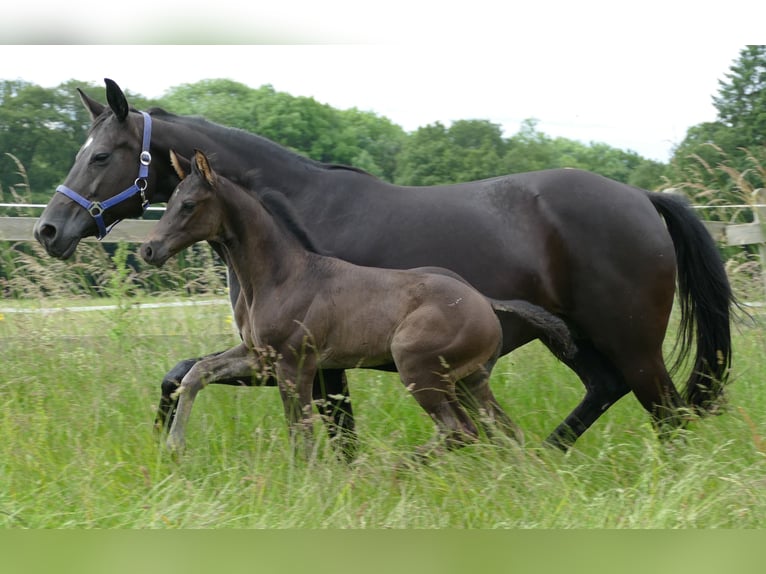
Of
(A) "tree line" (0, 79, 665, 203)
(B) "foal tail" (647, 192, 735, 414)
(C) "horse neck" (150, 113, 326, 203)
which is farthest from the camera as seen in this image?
(A) "tree line" (0, 79, 665, 203)

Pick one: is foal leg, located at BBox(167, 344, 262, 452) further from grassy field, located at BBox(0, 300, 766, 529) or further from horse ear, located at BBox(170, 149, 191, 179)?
horse ear, located at BBox(170, 149, 191, 179)

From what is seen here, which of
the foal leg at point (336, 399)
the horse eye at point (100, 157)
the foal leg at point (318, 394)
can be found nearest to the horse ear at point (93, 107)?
the horse eye at point (100, 157)

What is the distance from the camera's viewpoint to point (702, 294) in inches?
205

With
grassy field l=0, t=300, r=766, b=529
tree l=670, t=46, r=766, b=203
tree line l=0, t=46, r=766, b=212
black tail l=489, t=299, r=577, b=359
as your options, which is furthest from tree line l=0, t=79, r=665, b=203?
black tail l=489, t=299, r=577, b=359

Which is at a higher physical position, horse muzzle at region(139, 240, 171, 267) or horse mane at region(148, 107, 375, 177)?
horse mane at region(148, 107, 375, 177)

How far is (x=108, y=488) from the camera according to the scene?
12.7ft

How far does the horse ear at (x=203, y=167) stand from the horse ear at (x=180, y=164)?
0.33ft

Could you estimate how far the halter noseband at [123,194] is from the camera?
179 inches

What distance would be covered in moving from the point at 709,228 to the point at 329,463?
378 centimetres

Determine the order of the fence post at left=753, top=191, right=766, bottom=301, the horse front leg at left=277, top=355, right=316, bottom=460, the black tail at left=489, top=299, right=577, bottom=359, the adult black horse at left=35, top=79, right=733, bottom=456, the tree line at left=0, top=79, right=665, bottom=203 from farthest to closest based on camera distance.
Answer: the tree line at left=0, top=79, right=665, bottom=203 < the fence post at left=753, top=191, right=766, bottom=301 < the adult black horse at left=35, top=79, right=733, bottom=456 < the black tail at left=489, top=299, right=577, bottom=359 < the horse front leg at left=277, top=355, right=316, bottom=460

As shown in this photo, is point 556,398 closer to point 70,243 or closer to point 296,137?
point 70,243

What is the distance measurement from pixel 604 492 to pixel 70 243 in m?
2.85

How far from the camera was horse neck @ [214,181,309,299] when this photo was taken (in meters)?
4.46

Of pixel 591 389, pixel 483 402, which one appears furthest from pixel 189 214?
pixel 591 389
